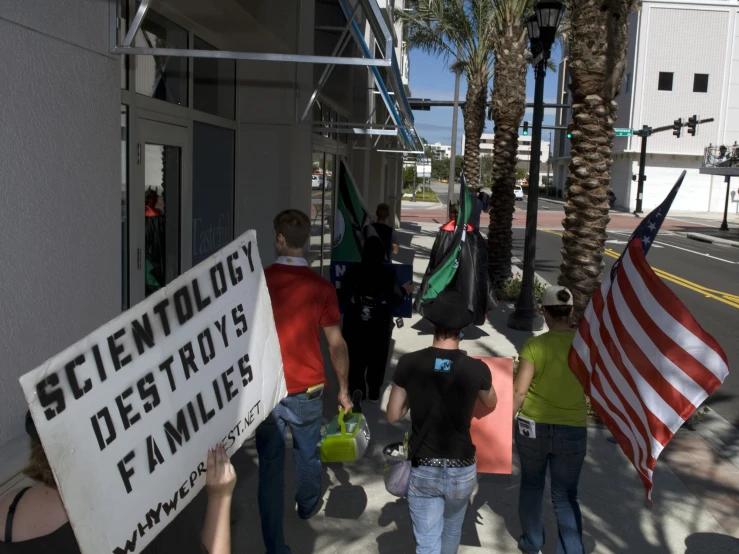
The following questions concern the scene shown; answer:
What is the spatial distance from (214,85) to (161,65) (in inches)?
50.4

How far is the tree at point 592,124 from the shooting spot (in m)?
7.95

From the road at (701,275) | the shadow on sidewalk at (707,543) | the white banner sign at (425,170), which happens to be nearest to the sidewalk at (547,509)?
the shadow on sidewalk at (707,543)

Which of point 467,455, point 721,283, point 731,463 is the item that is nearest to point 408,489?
point 467,455

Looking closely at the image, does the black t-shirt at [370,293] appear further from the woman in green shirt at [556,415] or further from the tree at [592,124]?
the woman in green shirt at [556,415]

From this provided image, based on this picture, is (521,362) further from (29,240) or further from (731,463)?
(731,463)

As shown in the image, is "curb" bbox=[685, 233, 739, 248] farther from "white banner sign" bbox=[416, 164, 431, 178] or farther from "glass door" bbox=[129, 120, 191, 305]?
"glass door" bbox=[129, 120, 191, 305]

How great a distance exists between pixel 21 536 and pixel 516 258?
69.2 ft

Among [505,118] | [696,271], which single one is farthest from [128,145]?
[696,271]

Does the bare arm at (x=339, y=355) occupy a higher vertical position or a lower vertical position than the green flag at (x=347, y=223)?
lower

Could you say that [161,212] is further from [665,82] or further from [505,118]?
[665,82]

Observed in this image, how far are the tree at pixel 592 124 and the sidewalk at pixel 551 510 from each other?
1941 millimetres

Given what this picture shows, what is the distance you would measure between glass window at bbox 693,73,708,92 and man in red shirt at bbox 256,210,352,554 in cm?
5825

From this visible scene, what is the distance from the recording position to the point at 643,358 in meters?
3.69

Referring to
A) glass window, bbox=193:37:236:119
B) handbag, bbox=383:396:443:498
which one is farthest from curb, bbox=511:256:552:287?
handbag, bbox=383:396:443:498
